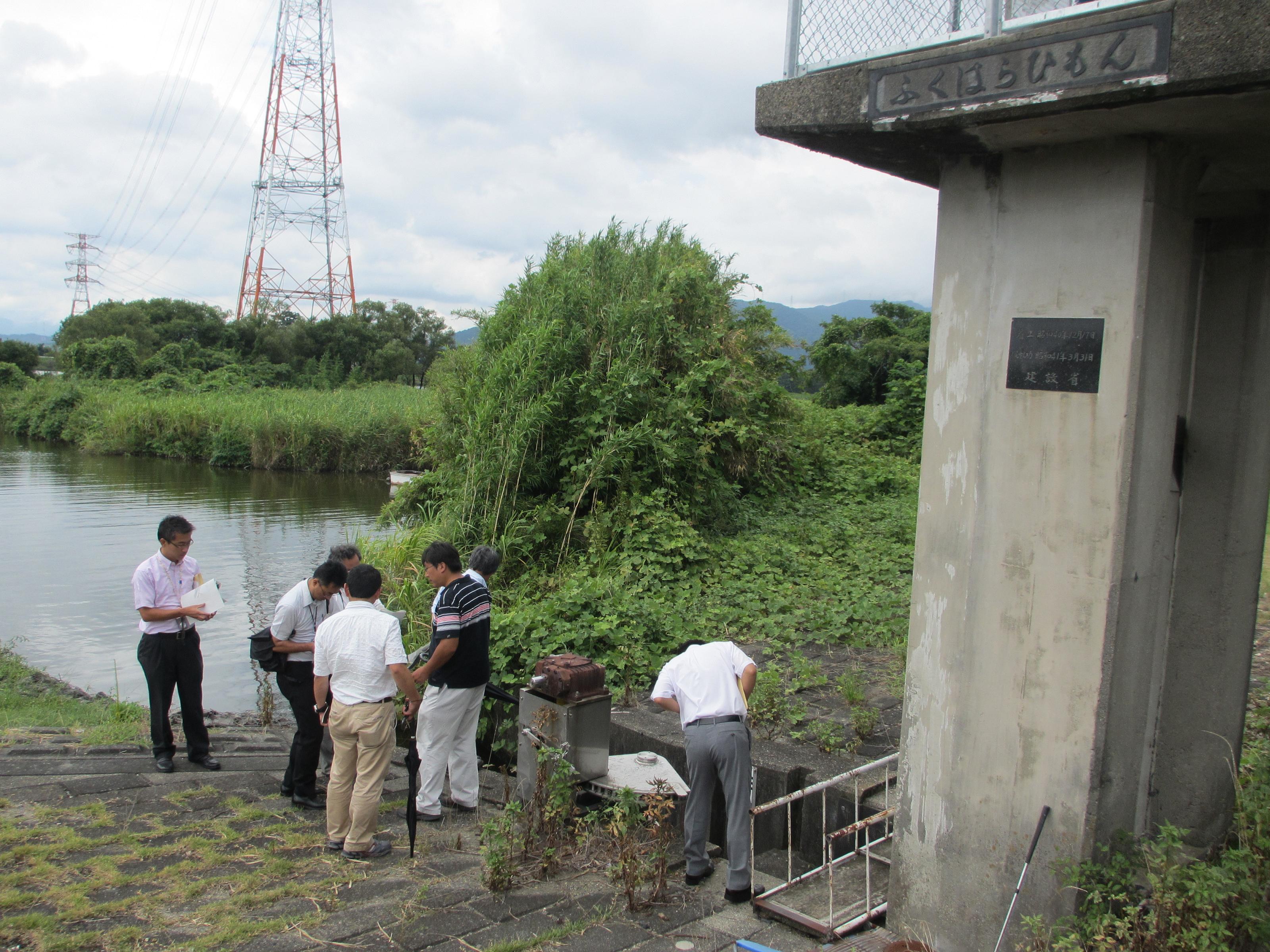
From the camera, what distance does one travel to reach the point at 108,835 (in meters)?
4.97

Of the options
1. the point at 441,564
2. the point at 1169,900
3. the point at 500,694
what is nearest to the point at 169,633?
the point at 441,564

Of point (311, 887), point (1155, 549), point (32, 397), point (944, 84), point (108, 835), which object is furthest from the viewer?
point (32, 397)

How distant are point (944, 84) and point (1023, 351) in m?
1.03

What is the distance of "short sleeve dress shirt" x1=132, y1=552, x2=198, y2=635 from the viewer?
589 cm

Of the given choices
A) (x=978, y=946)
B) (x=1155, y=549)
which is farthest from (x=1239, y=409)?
(x=978, y=946)

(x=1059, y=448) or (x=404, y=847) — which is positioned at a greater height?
(x=1059, y=448)

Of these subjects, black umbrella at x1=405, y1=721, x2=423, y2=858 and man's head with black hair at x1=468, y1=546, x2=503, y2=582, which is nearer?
black umbrella at x1=405, y1=721, x2=423, y2=858

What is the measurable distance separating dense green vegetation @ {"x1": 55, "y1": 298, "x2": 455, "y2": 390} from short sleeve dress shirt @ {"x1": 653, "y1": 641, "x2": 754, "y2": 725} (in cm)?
3867

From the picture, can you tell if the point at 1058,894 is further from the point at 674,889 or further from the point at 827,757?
the point at 827,757

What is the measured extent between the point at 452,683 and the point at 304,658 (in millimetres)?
950

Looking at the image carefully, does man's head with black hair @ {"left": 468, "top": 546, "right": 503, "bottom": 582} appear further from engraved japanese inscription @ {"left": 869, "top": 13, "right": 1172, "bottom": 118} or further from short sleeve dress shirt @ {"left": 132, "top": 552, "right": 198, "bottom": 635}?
engraved japanese inscription @ {"left": 869, "top": 13, "right": 1172, "bottom": 118}

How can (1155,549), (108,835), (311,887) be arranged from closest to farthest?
1. (1155,549)
2. (311,887)
3. (108,835)

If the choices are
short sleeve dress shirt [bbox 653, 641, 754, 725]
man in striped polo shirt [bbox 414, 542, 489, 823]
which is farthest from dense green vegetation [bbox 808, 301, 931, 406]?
short sleeve dress shirt [bbox 653, 641, 754, 725]

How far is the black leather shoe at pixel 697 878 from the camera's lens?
4.69 metres
